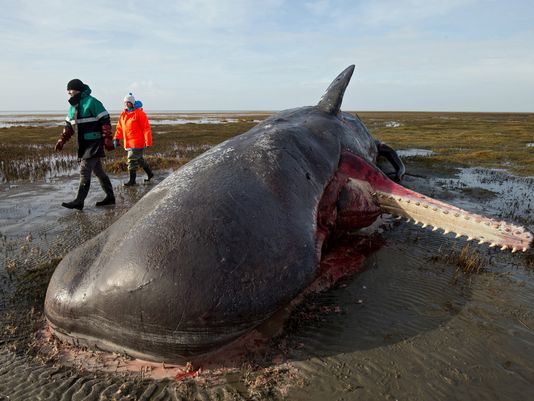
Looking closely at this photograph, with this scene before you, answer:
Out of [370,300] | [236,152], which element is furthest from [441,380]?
[236,152]

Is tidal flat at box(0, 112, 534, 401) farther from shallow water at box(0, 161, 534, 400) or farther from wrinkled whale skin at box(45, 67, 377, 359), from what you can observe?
wrinkled whale skin at box(45, 67, 377, 359)

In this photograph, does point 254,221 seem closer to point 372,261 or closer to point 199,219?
point 199,219

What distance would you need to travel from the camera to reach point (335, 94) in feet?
23.6

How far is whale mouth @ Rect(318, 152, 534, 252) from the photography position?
4215 millimetres

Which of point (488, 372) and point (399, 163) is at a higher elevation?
point (399, 163)

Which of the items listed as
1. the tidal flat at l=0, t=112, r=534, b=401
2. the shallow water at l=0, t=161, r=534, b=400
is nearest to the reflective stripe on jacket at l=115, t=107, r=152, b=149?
the tidal flat at l=0, t=112, r=534, b=401

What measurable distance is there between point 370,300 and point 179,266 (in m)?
2.50

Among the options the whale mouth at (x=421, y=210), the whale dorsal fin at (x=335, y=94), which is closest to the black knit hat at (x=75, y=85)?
the whale dorsal fin at (x=335, y=94)

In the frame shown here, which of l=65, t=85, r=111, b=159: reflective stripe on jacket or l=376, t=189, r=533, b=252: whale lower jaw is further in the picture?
l=65, t=85, r=111, b=159: reflective stripe on jacket

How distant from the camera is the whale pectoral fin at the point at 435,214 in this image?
4.19 m

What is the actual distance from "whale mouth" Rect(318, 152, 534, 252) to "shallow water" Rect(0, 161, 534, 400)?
0.73 metres

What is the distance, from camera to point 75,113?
831cm

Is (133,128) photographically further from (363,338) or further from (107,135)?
(363,338)

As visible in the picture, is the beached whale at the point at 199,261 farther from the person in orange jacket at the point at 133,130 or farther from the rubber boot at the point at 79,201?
the person in orange jacket at the point at 133,130
